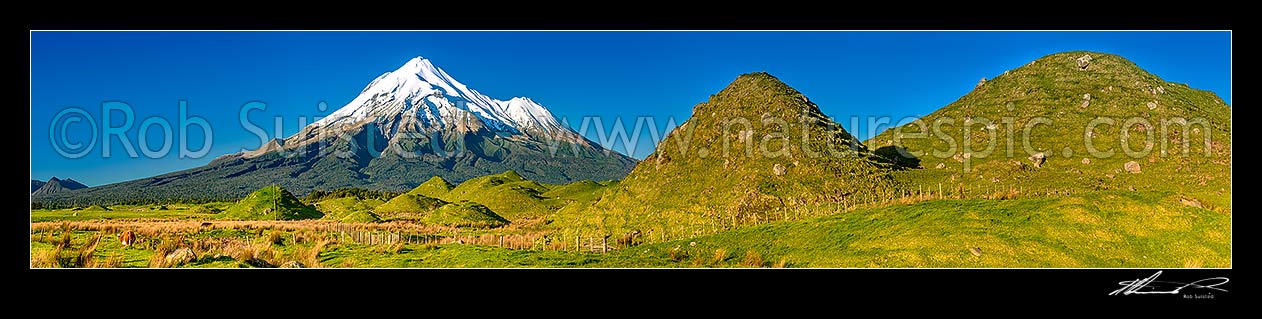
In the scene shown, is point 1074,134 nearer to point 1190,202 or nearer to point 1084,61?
point 1084,61

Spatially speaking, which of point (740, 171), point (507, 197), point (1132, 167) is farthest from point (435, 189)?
point (1132, 167)

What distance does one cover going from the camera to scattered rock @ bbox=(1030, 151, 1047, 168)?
39.1m

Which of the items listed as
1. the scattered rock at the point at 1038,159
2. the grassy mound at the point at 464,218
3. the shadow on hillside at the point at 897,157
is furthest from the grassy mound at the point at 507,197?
the scattered rock at the point at 1038,159

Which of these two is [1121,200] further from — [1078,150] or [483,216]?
[483,216]

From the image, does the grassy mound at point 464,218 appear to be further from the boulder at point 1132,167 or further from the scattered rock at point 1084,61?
the scattered rock at point 1084,61

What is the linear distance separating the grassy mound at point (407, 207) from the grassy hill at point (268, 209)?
1009 cm

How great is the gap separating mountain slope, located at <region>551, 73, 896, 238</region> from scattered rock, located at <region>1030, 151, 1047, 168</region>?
10244 millimetres

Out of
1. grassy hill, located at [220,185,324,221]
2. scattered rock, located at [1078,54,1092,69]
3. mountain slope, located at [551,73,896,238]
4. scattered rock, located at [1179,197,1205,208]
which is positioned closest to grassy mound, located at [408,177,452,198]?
grassy hill, located at [220,185,324,221]

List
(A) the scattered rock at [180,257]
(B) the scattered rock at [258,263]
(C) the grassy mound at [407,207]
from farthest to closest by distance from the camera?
1. (C) the grassy mound at [407,207]
2. (B) the scattered rock at [258,263]
3. (A) the scattered rock at [180,257]

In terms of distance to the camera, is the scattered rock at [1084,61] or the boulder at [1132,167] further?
the scattered rock at [1084,61]

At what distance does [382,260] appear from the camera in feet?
64.8
